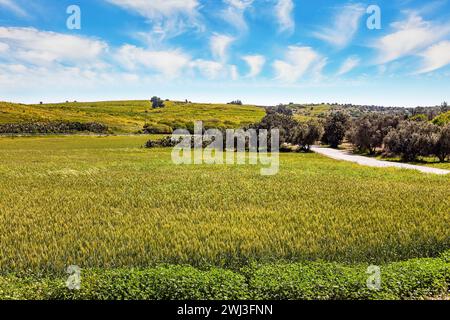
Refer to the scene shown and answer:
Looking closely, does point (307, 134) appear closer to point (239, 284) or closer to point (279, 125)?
point (279, 125)

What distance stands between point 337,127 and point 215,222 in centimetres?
7343

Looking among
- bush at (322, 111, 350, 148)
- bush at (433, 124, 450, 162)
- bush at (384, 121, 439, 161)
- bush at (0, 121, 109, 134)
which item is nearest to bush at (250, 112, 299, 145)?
bush at (322, 111, 350, 148)

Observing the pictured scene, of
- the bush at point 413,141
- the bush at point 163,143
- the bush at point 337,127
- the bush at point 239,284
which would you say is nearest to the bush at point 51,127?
the bush at point 163,143

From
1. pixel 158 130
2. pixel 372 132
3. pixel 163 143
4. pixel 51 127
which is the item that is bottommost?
pixel 163 143

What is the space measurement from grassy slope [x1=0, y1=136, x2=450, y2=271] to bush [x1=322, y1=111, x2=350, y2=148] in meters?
56.9

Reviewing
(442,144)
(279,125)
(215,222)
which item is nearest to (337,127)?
(279,125)

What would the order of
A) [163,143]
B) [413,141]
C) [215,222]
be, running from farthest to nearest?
[163,143] < [413,141] < [215,222]

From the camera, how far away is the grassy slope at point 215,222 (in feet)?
38.0

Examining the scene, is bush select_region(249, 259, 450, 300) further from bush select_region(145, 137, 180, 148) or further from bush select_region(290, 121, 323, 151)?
bush select_region(145, 137, 180, 148)

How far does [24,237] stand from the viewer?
13383 millimetres

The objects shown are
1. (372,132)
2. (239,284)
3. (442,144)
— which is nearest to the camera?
(239,284)

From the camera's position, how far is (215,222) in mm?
15211

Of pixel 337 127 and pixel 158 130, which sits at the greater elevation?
pixel 337 127
